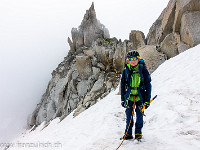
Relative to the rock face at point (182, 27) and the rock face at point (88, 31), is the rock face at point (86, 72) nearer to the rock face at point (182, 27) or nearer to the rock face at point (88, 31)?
the rock face at point (88, 31)

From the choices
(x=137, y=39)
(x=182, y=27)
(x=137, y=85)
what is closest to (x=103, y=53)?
(x=137, y=39)

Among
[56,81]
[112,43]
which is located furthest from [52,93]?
[112,43]

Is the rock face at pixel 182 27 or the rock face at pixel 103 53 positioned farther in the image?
the rock face at pixel 103 53

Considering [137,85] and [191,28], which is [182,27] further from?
[137,85]

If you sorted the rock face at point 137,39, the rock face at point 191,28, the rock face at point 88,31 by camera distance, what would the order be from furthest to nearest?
the rock face at point 88,31
the rock face at point 137,39
the rock face at point 191,28

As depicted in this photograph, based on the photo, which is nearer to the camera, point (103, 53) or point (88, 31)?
point (103, 53)

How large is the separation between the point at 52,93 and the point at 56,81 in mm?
4250

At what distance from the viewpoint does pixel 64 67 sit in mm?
45406

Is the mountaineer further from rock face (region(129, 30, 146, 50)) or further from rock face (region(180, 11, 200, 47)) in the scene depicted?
rock face (region(129, 30, 146, 50))

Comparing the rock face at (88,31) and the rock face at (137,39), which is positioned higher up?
the rock face at (88,31)

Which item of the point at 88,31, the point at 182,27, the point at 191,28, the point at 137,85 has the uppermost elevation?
the point at 88,31

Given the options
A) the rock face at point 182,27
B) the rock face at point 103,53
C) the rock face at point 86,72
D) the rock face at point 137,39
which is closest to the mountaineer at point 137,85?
the rock face at point 103,53

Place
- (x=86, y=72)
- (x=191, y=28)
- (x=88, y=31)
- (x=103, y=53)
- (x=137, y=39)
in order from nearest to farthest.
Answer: (x=191, y=28) → (x=137, y=39) → (x=103, y=53) → (x=86, y=72) → (x=88, y=31)

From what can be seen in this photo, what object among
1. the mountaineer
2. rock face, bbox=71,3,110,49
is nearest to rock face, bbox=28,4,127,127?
rock face, bbox=71,3,110,49
